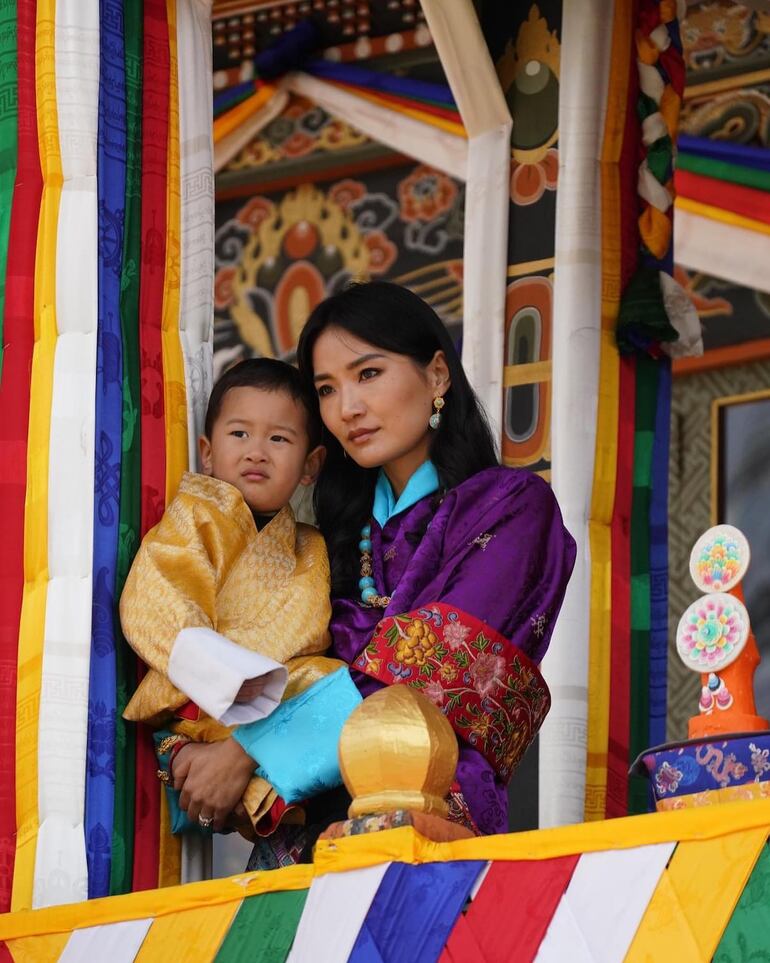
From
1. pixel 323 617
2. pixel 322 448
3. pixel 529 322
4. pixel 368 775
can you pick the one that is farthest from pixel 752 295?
pixel 368 775

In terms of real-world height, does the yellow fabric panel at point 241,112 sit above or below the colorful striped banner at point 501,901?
above

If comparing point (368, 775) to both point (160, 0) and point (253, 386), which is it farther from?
point (160, 0)

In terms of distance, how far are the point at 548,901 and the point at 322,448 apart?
1.25 meters

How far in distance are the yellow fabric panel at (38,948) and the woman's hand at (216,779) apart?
1.06 ft

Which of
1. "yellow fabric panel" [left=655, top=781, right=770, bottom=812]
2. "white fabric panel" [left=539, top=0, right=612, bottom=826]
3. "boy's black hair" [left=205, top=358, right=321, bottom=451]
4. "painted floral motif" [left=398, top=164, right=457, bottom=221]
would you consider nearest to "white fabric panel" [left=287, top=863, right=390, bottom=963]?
"yellow fabric panel" [left=655, top=781, right=770, bottom=812]

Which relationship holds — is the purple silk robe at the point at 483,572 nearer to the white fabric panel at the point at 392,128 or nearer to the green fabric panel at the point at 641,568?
the green fabric panel at the point at 641,568

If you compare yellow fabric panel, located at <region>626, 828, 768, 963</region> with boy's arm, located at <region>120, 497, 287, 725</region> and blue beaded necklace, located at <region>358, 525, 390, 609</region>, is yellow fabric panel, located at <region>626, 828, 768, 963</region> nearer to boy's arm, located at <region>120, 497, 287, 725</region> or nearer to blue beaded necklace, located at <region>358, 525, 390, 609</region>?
boy's arm, located at <region>120, 497, 287, 725</region>

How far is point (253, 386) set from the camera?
299 cm

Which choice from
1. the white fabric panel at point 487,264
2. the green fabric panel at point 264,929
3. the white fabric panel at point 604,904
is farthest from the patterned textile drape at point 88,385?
the white fabric panel at point 487,264

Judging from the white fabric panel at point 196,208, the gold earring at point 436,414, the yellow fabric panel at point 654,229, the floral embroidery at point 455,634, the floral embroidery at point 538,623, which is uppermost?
the white fabric panel at point 196,208

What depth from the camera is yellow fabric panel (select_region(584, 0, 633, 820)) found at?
11.9 feet

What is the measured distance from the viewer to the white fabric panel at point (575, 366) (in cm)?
360

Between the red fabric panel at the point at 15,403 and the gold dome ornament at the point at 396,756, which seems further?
the red fabric panel at the point at 15,403

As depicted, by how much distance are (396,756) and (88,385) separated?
3.16ft
